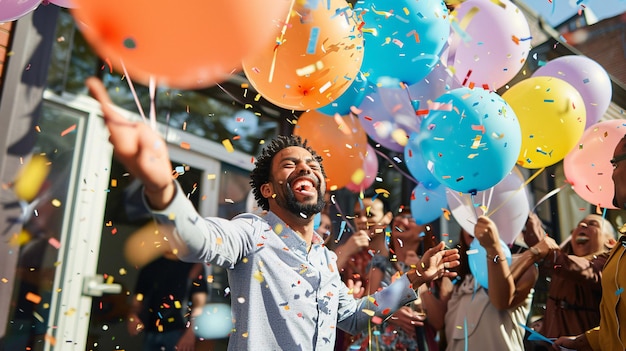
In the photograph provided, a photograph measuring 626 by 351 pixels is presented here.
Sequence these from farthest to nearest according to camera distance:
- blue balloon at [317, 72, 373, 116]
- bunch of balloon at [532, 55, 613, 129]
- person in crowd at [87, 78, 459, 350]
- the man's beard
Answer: bunch of balloon at [532, 55, 613, 129] → blue balloon at [317, 72, 373, 116] → the man's beard → person in crowd at [87, 78, 459, 350]

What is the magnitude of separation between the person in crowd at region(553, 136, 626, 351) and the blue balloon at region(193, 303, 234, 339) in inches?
96.4

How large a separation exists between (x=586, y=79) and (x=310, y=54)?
1.77m

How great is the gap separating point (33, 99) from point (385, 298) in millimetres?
2204

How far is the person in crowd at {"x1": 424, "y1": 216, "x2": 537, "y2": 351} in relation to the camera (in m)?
2.67

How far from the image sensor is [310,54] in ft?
6.97

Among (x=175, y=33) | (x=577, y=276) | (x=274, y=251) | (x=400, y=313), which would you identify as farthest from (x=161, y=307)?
(x=577, y=276)

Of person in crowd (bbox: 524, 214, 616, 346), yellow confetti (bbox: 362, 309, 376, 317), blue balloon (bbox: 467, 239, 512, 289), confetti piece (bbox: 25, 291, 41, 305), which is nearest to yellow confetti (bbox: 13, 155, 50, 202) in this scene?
confetti piece (bbox: 25, 291, 41, 305)

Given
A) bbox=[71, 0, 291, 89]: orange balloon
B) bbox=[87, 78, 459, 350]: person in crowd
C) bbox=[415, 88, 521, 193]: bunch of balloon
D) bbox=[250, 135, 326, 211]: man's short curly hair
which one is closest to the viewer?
bbox=[87, 78, 459, 350]: person in crowd

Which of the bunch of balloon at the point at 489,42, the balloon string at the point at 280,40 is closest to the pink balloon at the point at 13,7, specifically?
the balloon string at the point at 280,40

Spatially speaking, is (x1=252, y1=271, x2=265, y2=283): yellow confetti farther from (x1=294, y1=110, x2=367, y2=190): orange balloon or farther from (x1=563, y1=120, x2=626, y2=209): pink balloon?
(x1=563, y1=120, x2=626, y2=209): pink balloon

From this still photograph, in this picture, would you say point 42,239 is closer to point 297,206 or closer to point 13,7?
point 13,7

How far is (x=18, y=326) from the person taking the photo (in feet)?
9.18

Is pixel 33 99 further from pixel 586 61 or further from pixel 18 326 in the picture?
pixel 586 61

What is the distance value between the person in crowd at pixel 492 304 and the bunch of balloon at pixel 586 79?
96 cm
